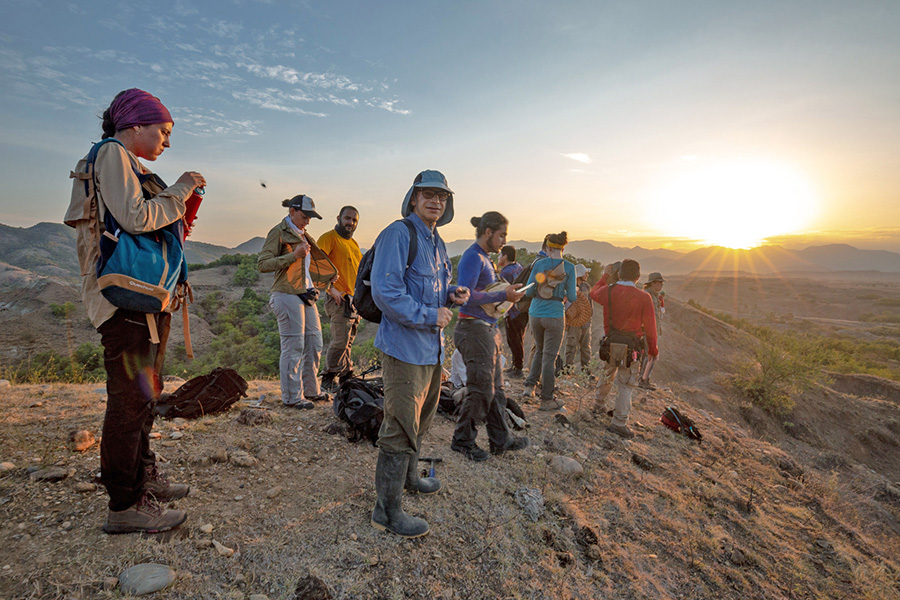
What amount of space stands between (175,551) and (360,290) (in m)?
1.77

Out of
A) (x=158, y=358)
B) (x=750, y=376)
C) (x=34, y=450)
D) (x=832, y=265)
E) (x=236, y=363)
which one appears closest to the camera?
(x=158, y=358)

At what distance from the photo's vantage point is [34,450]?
2922mm

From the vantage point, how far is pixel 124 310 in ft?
6.50

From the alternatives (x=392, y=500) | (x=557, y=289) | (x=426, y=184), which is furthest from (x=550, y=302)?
(x=392, y=500)

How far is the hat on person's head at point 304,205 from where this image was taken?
429cm

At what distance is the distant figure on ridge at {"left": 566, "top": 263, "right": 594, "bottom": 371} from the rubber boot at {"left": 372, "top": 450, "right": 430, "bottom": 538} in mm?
5465

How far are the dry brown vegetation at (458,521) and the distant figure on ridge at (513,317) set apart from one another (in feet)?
4.95

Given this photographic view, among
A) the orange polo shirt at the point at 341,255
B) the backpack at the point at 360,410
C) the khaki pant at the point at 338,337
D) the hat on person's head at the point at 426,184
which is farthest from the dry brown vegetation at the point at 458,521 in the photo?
the hat on person's head at the point at 426,184

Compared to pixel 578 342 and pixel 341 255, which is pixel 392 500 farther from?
pixel 578 342

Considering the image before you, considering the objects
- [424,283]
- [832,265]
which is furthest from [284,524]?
Answer: [832,265]

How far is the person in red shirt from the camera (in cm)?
498

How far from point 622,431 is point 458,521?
11.3ft

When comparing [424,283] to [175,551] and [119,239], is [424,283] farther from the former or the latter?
[175,551]

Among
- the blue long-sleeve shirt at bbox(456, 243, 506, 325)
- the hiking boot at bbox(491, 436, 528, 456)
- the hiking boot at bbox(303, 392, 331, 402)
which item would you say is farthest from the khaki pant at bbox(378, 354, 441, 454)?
the hiking boot at bbox(303, 392, 331, 402)
